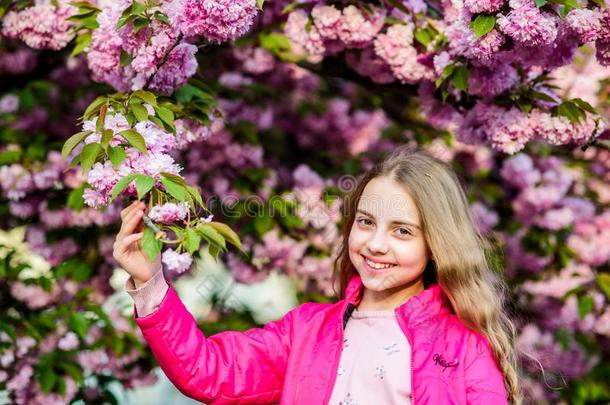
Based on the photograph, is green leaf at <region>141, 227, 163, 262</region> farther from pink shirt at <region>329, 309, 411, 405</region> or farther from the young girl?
pink shirt at <region>329, 309, 411, 405</region>

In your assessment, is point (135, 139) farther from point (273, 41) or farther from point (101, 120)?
point (273, 41)

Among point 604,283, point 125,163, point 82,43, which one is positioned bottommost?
point 604,283

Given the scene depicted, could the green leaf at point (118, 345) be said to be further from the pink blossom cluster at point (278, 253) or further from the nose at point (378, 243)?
the nose at point (378, 243)

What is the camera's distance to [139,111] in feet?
6.98

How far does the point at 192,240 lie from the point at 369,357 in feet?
2.25

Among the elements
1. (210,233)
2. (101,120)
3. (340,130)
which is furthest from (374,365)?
(340,130)

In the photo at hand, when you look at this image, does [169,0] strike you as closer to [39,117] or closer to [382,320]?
[382,320]

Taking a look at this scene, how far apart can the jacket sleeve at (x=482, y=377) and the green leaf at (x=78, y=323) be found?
1696 millimetres

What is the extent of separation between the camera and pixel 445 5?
10.0ft

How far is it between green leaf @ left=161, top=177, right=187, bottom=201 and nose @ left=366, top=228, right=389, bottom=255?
0.57 m

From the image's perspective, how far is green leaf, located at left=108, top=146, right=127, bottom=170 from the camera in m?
1.95

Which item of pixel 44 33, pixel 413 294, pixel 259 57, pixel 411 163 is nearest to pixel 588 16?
pixel 411 163

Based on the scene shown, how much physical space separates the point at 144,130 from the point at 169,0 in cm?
48

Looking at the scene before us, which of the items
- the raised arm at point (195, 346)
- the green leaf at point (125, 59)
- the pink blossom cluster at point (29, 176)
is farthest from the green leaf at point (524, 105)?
the pink blossom cluster at point (29, 176)
